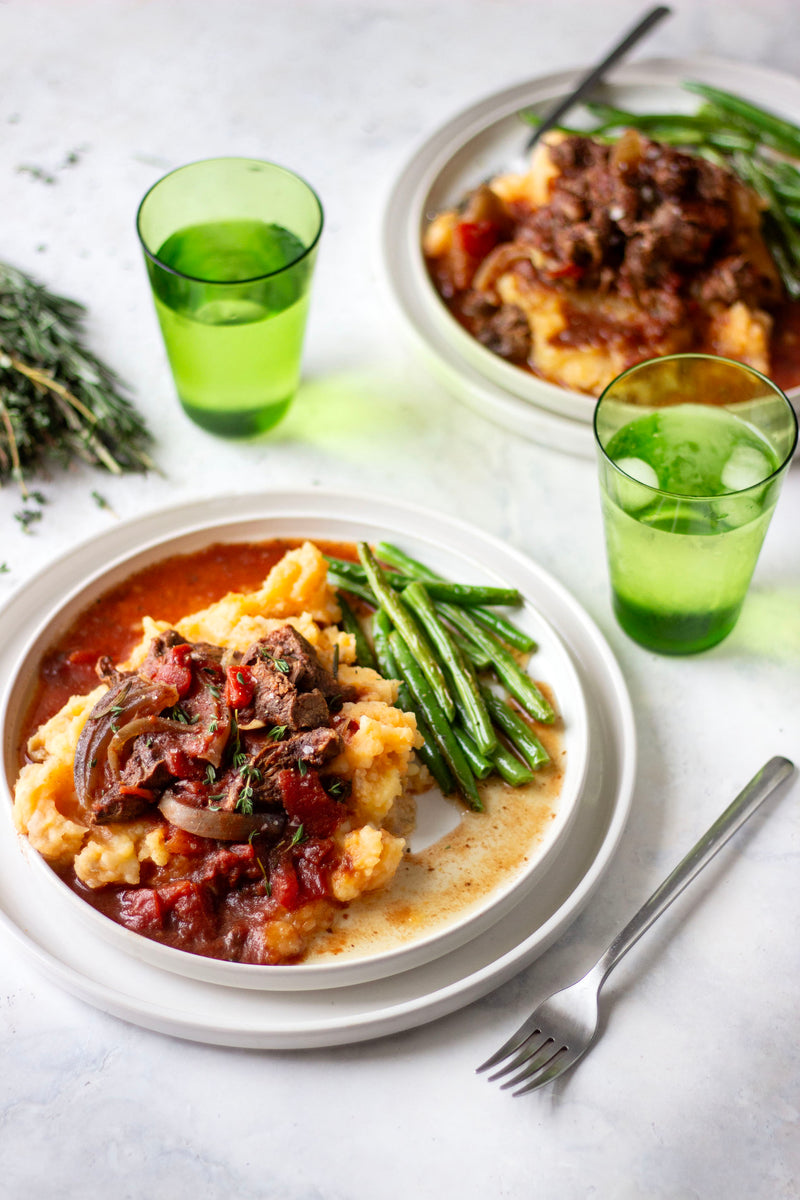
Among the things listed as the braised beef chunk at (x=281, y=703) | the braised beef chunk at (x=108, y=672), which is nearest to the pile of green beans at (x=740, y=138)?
the braised beef chunk at (x=281, y=703)

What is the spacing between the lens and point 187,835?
115 inches

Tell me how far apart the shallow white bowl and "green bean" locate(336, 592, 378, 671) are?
30 cm

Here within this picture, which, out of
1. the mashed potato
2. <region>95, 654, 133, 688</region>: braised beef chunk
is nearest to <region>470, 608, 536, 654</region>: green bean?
the mashed potato

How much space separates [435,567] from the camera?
12.5 feet

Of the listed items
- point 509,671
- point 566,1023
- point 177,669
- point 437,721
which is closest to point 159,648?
point 177,669

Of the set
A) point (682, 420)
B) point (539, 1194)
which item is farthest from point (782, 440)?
point (539, 1194)

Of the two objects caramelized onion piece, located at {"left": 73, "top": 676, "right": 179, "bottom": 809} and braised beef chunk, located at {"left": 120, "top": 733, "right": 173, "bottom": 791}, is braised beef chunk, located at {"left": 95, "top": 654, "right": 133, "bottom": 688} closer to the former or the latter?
caramelized onion piece, located at {"left": 73, "top": 676, "right": 179, "bottom": 809}

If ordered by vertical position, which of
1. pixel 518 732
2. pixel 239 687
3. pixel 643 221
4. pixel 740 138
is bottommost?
pixel 518 732

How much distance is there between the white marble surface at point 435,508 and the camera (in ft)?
9.06

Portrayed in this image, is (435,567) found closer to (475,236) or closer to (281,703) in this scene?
(281,703)

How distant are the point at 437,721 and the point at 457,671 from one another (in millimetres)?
187

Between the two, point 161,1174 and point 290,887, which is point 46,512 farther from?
point 161,1174

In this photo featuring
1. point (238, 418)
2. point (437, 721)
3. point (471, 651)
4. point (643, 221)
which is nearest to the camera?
point (437, 721)

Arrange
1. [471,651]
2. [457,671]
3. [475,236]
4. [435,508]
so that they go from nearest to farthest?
1. [457,671]
2. [471,651]
3. [435,508]
4. [475,236]
